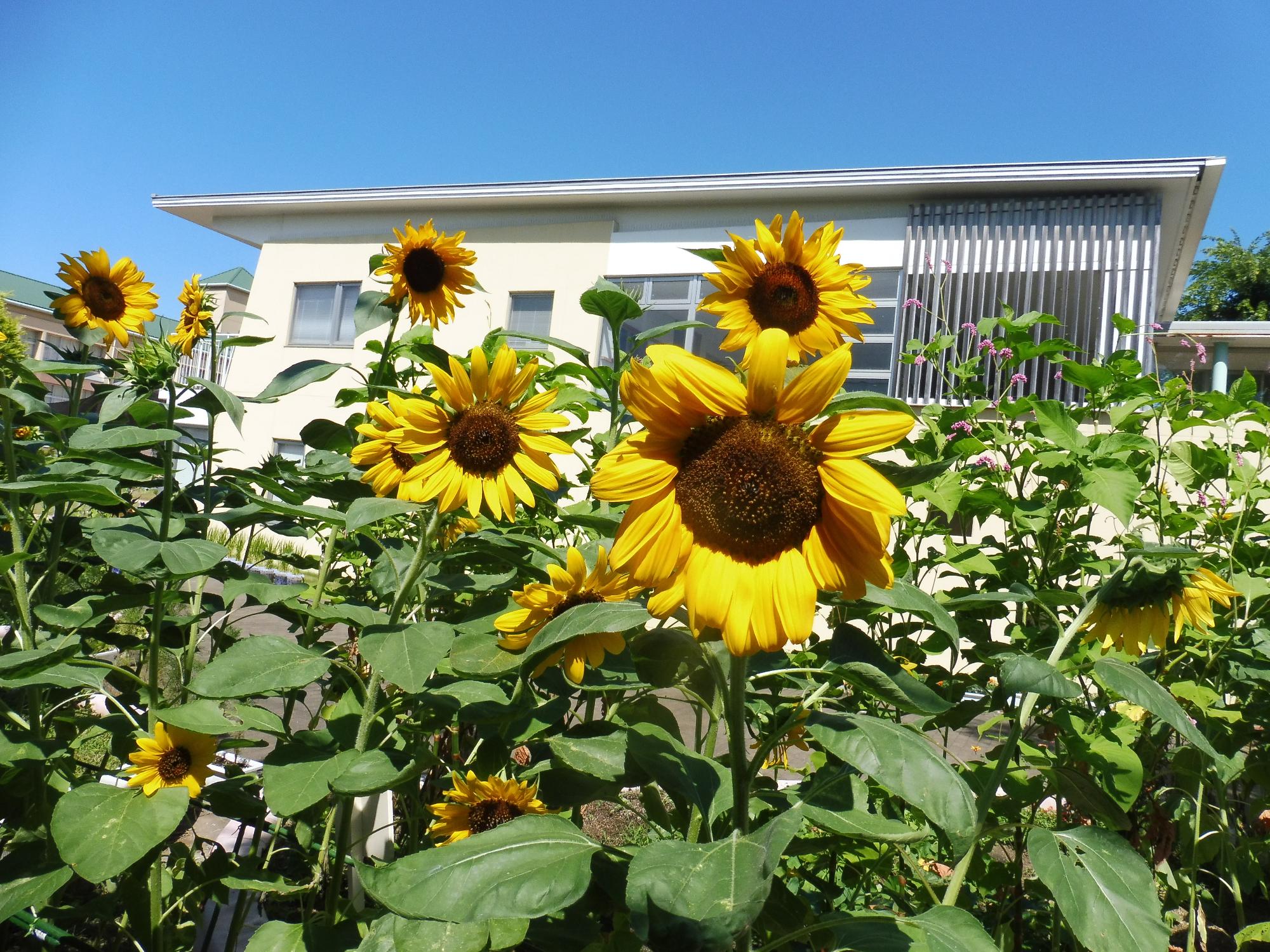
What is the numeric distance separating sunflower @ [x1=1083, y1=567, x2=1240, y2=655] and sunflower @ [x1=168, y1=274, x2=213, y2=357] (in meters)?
1.93

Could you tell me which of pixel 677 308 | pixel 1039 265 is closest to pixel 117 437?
pixel 677 308

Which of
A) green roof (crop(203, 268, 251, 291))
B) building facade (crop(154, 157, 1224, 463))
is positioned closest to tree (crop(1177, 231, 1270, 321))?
building facade (crop(154, 157, 1224, 463))

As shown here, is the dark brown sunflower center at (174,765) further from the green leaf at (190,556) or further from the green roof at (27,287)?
the green roof at (27,287)

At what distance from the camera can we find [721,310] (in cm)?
144

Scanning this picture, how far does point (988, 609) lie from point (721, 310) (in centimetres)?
87

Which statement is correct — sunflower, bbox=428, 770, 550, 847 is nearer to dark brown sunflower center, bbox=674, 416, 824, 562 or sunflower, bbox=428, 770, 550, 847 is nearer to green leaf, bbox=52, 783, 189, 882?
green leaf, bbox=52, 783, 189, 882

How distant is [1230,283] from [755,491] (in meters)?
43.7

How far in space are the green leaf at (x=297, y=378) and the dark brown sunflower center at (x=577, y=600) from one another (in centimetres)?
57

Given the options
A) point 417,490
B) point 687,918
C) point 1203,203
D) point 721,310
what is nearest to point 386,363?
point 417,490

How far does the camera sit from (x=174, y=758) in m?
1.45

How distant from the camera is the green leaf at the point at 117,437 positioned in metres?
1.29

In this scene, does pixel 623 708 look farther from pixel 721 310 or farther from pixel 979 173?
pixel 979 173

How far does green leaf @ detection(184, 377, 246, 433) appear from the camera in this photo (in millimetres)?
1269

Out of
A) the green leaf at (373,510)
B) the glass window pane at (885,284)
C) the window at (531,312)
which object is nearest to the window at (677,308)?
the window at (531,312)
